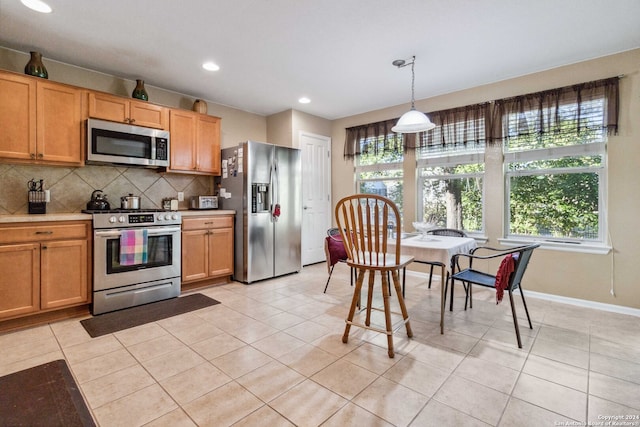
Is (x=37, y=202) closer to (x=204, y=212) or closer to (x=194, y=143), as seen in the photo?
(x=204, y=212)

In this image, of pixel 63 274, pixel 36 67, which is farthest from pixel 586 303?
pixel 36 67

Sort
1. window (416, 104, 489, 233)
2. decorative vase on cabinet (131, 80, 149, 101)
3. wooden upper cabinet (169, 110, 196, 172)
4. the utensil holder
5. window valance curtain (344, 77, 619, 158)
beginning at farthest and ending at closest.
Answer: window (416, 104, 489, 233)
wooden upper cabinet (169, 110, 196, 172)
decorative vase on cabinet (131, 80, 149, 101)
window valance curtain (344, 77, 619, 158)
the utensil holder

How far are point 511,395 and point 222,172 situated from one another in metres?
3.88

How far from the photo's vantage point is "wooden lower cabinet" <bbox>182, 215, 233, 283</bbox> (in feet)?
11.8

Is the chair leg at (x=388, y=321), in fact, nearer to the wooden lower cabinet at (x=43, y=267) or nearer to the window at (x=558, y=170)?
the window at (x=558, y=170)

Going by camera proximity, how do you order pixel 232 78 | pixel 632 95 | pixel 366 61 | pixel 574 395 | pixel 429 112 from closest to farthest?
pixel 574 395, pixel 632 95, pixel 366 61, pixel 232 78, pixel 429 112

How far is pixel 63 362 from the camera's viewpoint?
205 centimetres

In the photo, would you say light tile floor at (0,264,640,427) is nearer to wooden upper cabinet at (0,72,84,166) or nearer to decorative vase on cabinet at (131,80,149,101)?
wooden upper cabinet at (0,72,84,166)

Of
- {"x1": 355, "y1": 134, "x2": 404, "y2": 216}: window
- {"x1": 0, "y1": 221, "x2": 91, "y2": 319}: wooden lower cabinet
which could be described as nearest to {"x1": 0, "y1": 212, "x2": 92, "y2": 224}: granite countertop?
{"x1": 0, "y1": 221, "x2": 91, "y2": 319}: wooden lower cabinet

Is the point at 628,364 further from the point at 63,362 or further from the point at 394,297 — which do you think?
the point at 63,362

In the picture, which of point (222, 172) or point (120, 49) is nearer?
point (120, 49)

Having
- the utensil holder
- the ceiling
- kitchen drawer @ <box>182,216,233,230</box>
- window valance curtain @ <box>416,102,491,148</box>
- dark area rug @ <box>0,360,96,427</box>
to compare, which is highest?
the ceiling

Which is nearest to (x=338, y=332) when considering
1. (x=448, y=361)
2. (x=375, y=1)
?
(x=448, y=361)

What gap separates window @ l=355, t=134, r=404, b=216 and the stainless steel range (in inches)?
115
